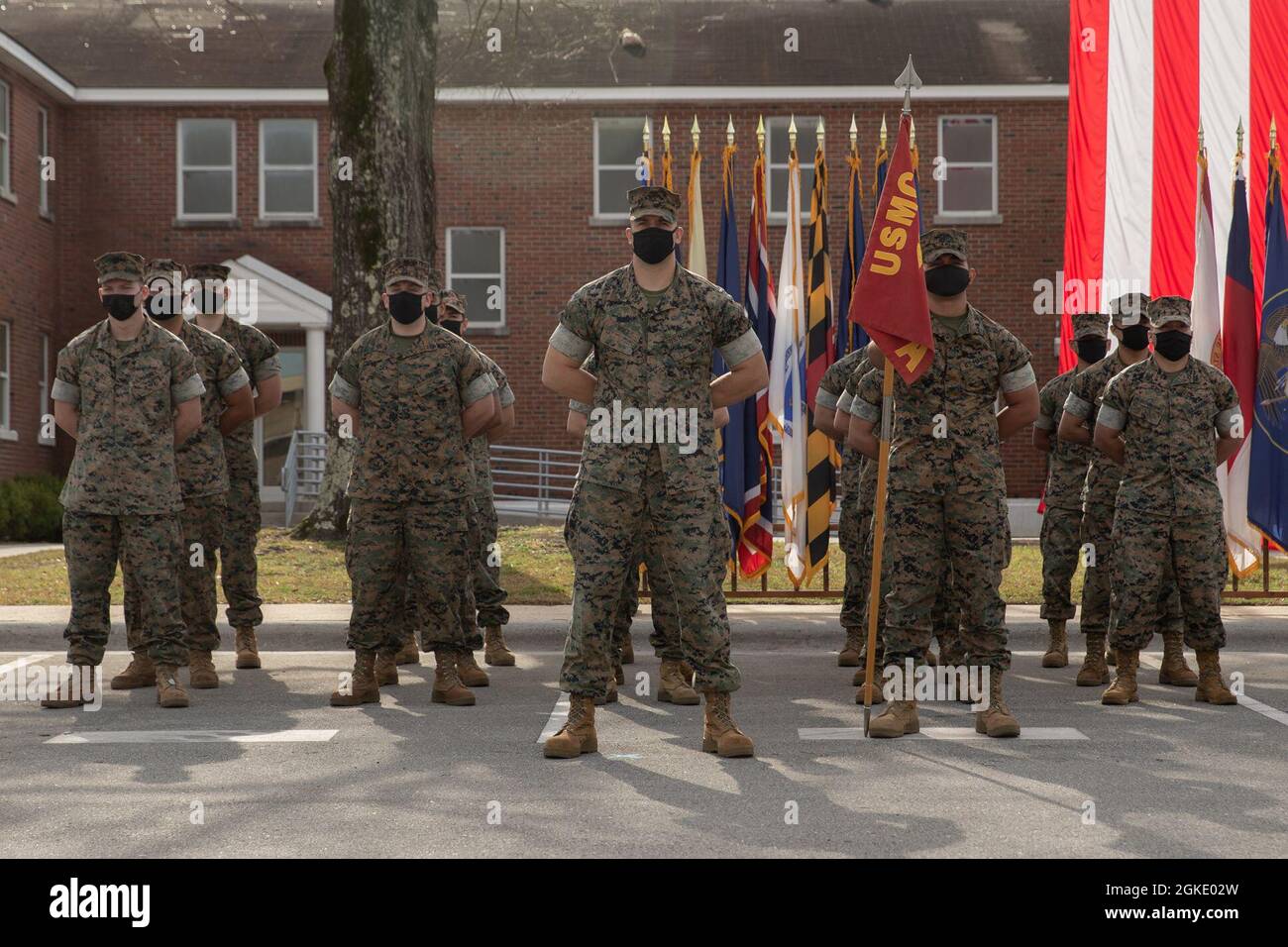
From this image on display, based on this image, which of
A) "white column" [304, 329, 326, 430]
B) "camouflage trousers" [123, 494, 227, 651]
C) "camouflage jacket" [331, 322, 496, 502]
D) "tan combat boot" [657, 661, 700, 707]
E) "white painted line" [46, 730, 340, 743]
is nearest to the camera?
"white painted line" [46, 730, 340, 743]

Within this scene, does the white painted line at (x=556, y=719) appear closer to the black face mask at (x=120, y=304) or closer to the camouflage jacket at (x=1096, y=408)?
the black face mask at (x=120, y=304)

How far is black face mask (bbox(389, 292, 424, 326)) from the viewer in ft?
25.8

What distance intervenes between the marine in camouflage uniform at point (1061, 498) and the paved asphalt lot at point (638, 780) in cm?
66

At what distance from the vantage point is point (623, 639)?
8.95m

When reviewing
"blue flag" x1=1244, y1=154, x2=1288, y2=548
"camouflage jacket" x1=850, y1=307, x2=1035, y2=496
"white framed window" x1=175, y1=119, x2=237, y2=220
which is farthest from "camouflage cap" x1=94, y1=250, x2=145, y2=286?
"white framed window" x1=175, y1=119, x2=237, y2=220

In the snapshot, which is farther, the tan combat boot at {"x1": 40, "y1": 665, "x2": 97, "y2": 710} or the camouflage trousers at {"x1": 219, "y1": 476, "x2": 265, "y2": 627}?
the camouflage trousers at {"x1": 219, "y1": 476, "x2": 265, "y2": 627}

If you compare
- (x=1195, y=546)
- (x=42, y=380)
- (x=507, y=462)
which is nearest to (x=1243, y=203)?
(x=1195, y=546)

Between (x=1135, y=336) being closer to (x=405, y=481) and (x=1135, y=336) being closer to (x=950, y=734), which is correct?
(x=950, y=734)

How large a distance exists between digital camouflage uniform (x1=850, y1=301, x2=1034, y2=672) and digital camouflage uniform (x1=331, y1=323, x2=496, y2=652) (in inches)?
90.8

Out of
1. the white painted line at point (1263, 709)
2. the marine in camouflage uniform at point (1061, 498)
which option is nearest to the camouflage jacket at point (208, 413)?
the marine in camouflage uniform at point (1061, 498)

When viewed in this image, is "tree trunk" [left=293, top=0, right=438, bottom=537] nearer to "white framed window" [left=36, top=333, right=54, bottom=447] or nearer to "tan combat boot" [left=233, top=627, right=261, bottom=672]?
"tan combat boot" [left=233, top=627, right=261, bottom=672]

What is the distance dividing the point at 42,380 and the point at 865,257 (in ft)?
69.9

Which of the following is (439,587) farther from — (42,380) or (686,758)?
(42,380)

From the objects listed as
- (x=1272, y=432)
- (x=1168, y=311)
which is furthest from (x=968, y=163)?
(x=1168, y=311)
